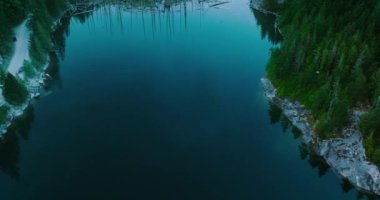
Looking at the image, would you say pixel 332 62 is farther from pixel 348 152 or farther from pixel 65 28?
pixel 65 28

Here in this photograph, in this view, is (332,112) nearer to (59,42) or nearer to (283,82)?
(283,82)

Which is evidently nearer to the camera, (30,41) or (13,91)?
(13,91)

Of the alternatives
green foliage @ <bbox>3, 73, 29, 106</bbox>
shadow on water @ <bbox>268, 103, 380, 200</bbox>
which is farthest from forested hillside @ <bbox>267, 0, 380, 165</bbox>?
green foliage @ <bbox>3, 73, 29, 106</bbox>

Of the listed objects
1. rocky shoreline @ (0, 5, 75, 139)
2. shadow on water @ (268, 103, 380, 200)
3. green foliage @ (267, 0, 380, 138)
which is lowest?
shadow on water @ (268, 103, 380, 200)

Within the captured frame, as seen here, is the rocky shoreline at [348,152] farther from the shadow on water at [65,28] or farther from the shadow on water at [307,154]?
the shadow on water at [65,28]

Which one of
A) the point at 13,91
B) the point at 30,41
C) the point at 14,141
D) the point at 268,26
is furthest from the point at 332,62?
the point at 30,41

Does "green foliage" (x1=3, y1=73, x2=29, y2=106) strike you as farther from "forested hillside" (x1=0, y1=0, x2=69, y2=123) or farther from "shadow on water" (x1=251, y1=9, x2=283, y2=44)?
"shadow on water" (x1=251, y1=9, x2=283, y2=44)
